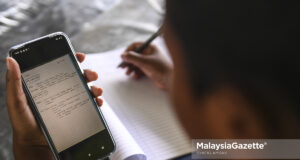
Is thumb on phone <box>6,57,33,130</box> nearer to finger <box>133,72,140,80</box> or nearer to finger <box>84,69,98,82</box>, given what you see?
finger <box>84,69,98,82</box>

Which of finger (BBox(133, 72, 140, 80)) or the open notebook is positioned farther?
finger (BBox(133, 72, 140, 80))

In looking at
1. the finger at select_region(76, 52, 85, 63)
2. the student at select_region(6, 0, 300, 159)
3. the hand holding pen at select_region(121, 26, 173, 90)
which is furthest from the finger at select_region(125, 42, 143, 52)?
the student at select_region(6, 0, 300, 159)

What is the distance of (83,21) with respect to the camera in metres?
0.73

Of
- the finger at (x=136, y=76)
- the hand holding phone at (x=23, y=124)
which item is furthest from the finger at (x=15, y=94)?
the finger at (x=136, y=76)

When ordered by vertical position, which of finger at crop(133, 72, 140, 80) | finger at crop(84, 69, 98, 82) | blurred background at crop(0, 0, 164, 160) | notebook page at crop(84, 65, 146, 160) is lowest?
notebook page at crop(84, 65, 146, 160)

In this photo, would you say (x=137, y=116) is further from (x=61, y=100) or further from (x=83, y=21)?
(x=83, y=21)

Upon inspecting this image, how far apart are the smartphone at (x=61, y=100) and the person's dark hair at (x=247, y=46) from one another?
10.3 inches

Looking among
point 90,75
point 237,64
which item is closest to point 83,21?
point 90,75

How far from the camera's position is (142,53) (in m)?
0.63

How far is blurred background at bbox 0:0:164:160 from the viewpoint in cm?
68

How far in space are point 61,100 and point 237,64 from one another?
31 centimetres

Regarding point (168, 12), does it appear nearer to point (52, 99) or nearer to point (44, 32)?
point (52, 99)

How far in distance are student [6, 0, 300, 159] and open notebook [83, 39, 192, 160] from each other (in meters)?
0.18

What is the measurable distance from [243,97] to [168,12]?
0.29 ft
